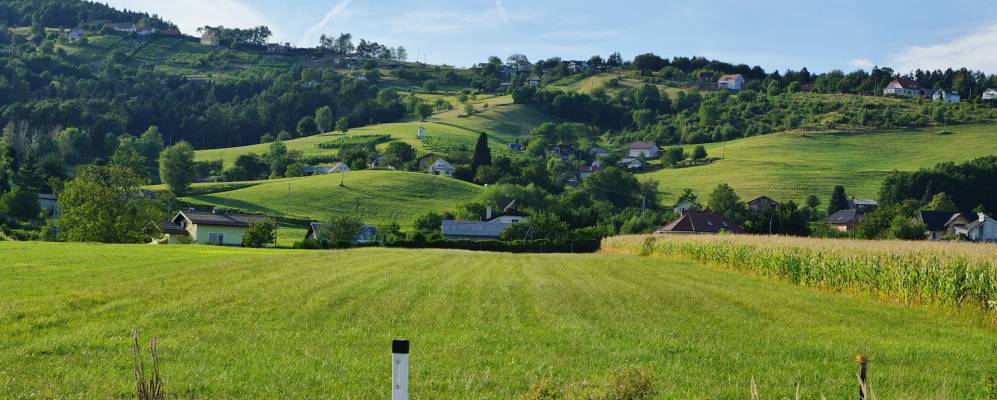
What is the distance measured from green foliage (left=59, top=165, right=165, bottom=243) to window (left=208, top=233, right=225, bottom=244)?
32.9 feet

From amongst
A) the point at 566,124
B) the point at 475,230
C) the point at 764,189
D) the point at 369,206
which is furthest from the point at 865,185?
the point at 566,124

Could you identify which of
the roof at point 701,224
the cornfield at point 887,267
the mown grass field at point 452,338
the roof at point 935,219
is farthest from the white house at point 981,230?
the mown grass field at point 452,338

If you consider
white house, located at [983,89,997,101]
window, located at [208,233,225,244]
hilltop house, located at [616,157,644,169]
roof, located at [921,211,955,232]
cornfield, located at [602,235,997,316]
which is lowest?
window, located at [208,233,225,244]

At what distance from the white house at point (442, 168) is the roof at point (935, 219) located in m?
72.2

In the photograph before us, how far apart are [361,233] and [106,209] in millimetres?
26780

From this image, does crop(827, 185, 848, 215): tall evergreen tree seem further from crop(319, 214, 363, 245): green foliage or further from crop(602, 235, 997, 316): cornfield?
crop(602, 235, 997, 316): cornfield

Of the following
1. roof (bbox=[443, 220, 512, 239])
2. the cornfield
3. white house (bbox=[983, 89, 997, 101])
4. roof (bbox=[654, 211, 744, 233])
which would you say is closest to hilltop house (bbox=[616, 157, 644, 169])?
roof (bbox=[443, 220, 512, 239])

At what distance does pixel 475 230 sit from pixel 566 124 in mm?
99719

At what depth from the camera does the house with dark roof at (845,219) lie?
101 metres

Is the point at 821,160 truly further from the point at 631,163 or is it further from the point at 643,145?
the point at 643,145

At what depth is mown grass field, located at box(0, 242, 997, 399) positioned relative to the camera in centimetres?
1077

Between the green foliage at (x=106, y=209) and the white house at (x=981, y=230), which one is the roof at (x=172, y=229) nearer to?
the green foliage at (x=106, y=209)

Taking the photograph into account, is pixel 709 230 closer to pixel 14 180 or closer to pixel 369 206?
pixel 369 206

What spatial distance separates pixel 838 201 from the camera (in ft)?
374
